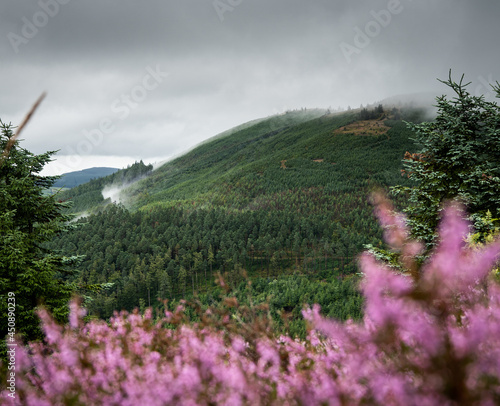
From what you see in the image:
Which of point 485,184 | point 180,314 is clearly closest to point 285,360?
point 180,314

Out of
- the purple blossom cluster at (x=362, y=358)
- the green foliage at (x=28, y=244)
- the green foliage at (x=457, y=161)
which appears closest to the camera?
the purple blossom cluster at (x=362, y=358)

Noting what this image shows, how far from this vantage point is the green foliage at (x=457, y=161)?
10.4 metres

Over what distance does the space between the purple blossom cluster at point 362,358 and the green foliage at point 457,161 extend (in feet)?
29.3

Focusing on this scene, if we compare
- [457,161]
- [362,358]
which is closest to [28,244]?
[362,358]

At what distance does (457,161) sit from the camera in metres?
11.0

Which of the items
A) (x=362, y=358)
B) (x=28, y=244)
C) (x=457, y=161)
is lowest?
(x=362, y=358)

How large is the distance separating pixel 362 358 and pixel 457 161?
11.6m

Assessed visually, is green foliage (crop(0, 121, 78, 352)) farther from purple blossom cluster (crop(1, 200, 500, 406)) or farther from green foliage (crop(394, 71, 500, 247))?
green foliage (crop(394, 71, 500, 247))

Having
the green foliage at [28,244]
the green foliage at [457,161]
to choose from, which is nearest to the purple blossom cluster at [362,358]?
the green foliage at [28,244]

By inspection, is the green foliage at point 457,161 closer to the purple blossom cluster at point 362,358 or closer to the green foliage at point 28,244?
the purple blossom cluster at point 362,358

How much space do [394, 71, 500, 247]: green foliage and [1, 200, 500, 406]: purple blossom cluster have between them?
894 cm

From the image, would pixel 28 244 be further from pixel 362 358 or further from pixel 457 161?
pixel 457 161

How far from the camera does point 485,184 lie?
34.0 feet

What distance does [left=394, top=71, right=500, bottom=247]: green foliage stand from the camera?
1042cm
